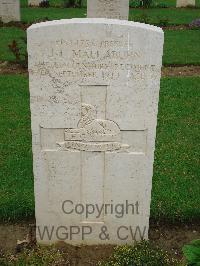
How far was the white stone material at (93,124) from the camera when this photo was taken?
3.20 metres

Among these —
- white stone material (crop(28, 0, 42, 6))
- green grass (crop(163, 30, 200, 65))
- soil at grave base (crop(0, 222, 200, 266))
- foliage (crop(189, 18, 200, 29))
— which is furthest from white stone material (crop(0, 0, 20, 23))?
soil at grave base (crop(0, 222, 200, 266))

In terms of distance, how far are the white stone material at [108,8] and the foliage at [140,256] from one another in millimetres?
9120

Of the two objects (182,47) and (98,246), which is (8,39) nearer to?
(182,47)

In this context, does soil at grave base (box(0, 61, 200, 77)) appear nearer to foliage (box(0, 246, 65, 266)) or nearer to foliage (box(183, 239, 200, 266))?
foliage (box(0, 246, 65, 266))

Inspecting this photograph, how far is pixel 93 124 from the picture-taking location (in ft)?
11.3

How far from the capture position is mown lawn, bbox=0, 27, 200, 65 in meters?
10.1

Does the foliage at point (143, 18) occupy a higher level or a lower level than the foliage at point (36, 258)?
higher

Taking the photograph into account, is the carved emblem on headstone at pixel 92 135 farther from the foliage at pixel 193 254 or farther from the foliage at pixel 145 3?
the foliage at pixel 145 3

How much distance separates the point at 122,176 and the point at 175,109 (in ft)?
12.0

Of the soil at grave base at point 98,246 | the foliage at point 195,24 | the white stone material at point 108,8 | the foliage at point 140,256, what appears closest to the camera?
the foliage at point 140,256

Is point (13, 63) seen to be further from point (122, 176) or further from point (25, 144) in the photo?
point (122, 176)

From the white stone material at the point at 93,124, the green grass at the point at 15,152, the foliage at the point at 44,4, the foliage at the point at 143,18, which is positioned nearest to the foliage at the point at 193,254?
the white stone material at the point at 93,124

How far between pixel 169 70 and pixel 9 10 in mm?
6965

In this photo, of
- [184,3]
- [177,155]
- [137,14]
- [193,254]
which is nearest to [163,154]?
[177,155]
